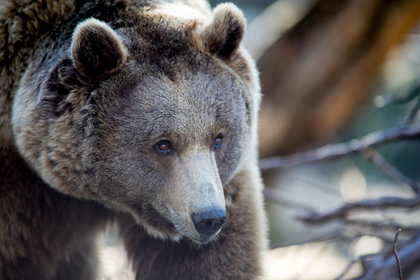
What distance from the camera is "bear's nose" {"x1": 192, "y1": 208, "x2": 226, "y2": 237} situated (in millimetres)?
2631

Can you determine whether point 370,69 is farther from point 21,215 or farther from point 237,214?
point 21,215

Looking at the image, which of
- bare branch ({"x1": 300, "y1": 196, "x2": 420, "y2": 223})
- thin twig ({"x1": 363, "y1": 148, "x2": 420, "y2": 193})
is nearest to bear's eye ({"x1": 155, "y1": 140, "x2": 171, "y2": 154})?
bare branch ({"x1": 300, "y1": 196, "x2": 420, "y2": 223})

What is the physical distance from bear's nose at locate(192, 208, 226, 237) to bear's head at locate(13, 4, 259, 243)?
0.04 feet

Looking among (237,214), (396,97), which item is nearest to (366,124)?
(396,97)

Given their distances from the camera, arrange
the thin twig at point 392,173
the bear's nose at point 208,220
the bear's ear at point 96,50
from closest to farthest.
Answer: the bear's nose at point 208,220 < the bear's ear at point 96,50 < the thin twig at point 392,173

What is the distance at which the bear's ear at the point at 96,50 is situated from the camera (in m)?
2.82

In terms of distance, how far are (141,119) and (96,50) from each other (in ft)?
1.73

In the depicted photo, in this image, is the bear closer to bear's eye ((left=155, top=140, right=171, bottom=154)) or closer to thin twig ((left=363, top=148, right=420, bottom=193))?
bear's eye ((left=155, top=140, right=171, bottom=154))

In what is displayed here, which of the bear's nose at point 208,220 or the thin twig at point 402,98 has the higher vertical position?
the thin twig at point 402,98

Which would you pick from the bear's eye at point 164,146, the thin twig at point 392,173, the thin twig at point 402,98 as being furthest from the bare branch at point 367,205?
the bear's eye at point 164,146

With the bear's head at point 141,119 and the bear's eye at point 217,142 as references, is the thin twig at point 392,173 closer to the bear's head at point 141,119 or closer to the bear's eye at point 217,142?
the bear's head at point 141,119

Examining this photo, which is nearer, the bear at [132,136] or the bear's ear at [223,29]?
the bear at [132,136]

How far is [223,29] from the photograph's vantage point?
3240mm

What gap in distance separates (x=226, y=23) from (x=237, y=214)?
1.45 m
